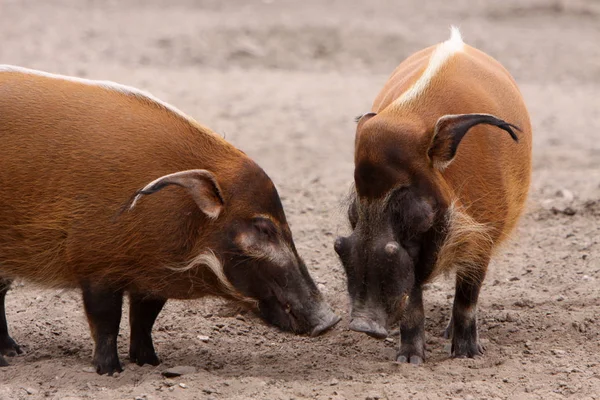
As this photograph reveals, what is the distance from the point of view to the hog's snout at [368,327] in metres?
4.97

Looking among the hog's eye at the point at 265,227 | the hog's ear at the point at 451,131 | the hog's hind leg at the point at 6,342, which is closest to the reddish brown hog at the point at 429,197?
the hog's ear at the point at 451,131

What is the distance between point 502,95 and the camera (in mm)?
5898

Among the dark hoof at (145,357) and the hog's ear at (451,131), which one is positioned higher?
the hog's ear at (451,131)

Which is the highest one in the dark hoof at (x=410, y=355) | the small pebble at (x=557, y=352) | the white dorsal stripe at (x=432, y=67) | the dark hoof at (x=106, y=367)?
the white dorsal stripe at (x=432, y=67)

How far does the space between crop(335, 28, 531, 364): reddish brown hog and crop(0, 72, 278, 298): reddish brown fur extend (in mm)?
571

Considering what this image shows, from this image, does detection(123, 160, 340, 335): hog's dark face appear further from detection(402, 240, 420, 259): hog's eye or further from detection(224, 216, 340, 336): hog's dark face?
detection(402, 240, 420, 259): hog's eye

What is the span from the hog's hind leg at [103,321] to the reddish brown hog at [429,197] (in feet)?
4.00

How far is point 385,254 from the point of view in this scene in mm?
5039

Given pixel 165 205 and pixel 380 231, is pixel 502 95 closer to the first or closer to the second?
pixel 380 231

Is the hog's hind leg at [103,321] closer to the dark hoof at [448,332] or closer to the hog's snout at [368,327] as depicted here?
the hog's snout at [368,327]

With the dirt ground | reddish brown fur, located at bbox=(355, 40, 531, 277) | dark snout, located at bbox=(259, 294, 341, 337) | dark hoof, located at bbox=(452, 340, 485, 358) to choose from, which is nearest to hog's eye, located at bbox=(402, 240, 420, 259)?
reddish brown fur, located at bbox=(355, 40, 531, 277)

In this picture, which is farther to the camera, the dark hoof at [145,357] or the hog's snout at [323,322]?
the dark hoof at [145,357]

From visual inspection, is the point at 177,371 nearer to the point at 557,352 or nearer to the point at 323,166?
the point at 557,352

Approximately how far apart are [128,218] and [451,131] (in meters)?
1.69
